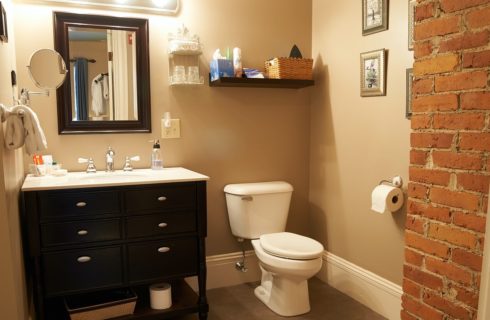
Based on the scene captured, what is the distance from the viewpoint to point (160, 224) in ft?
7.07

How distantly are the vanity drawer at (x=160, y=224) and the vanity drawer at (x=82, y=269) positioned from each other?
0.13 metres

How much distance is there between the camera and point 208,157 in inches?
109

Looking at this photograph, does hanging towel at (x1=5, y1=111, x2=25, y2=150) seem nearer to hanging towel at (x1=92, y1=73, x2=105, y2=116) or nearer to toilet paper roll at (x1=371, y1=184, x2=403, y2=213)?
hanging towel at (x1=92, y1=73, x2=105, y2=116)

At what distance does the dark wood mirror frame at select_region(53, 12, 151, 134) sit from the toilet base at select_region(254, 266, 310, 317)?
1.29 metres

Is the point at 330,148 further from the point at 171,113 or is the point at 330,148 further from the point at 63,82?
the point at 63,82

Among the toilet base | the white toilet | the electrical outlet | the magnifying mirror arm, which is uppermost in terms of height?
the magnifying mirror arm

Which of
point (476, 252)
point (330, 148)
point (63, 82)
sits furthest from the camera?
point (330, 148)

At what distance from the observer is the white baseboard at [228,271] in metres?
2.84

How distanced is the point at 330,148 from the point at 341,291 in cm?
101

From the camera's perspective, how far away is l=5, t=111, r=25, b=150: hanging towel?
5.55 feet

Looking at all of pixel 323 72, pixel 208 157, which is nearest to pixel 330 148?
pixel 323 72

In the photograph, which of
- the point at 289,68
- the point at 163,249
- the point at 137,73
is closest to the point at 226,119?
the point at 289,68

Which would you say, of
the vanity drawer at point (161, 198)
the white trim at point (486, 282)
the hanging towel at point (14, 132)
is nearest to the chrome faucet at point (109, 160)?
the vanity drawer at point (161, 198)

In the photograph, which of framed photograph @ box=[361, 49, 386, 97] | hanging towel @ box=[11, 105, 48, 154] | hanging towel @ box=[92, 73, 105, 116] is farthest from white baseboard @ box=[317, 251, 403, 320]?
hanging towel @ box=[11, 105, 48, 154]
